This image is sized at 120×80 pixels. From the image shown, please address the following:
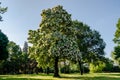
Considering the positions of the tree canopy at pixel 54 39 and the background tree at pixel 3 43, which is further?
the background tree at pixel 3 43

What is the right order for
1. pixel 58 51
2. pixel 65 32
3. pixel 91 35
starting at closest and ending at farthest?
1. pixel 58 51
2. pixel 65 32
3. pixel 91 35

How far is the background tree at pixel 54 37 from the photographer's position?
171ft

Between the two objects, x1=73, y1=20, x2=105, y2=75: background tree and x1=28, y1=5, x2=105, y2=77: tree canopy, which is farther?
x1=73, y1=20, x2=105, y2=75: background tree

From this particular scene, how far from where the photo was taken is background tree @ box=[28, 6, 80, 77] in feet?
171

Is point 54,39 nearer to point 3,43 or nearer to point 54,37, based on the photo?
point 54,37

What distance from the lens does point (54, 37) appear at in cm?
5194

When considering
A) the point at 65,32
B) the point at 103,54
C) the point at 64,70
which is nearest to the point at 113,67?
the point at 64,70

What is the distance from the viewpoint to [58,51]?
2034 inches

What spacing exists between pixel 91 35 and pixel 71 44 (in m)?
21.3

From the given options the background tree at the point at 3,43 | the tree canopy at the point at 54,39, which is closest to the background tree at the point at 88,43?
the tree canopy at the point at 54,39

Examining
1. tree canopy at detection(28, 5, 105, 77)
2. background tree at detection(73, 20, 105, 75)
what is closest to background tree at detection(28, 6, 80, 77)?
tree canopy at detection(28, 5, 105, 77)

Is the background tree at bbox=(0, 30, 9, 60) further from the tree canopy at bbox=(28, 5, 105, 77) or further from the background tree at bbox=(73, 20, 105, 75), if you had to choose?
the background tree at bbox=(73, 20, 105, 75)

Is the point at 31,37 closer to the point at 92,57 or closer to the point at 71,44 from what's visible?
the point at 71,44

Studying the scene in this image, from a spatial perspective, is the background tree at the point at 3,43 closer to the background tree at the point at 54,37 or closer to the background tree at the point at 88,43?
the background tree at the point at 54,37
